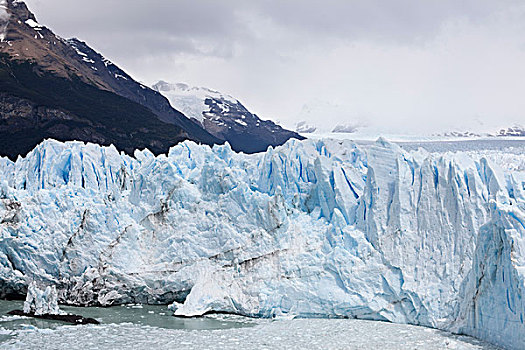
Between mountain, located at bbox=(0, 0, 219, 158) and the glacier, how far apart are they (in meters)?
19.0

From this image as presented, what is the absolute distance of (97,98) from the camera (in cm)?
3797

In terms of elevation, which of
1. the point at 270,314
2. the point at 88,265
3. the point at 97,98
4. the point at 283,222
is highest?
the point at 97,98

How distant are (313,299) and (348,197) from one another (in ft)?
9.28

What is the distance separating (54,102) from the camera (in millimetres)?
33562

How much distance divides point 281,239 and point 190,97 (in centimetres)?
5123

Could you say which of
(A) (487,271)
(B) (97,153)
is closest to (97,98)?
(B) (97,153)

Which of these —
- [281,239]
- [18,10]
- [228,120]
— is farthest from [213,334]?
[228,120]

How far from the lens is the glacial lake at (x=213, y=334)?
8656 mm

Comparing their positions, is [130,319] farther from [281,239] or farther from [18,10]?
[18,10]

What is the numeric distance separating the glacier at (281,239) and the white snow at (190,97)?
43853mm

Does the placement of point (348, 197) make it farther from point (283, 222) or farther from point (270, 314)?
point (270, 314)

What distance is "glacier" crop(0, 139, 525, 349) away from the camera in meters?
11.0

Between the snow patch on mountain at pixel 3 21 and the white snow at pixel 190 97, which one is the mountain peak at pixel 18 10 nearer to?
the snow patch on mountain at pixel 3 21

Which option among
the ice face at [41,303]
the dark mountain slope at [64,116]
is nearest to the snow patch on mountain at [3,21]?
the dark mountain slope at [64,116]
